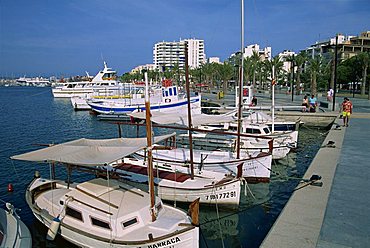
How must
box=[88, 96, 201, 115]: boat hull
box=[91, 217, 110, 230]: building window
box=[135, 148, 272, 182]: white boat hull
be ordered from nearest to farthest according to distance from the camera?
box=[91, 217, 110, 230]: building window, box=[135, 148, 272, 182]: white boat hull, box=[88, 96, 201, 115]: boat hull

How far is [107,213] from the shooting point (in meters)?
10.5

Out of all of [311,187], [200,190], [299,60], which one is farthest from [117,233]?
[299,60]

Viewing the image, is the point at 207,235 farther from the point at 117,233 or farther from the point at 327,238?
the point at 327,238

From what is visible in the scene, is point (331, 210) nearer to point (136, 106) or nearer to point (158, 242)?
point (158, 242)

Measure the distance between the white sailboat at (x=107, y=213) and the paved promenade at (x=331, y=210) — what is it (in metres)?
3.01

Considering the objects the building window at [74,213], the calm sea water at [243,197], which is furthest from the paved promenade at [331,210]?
the building window at [74,213]

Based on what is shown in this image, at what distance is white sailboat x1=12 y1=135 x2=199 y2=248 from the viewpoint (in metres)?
9.82

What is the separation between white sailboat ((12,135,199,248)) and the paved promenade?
301 cm

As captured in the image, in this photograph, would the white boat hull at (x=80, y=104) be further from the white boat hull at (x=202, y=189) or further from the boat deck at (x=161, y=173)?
the white boat hull at (x=202, y=189)

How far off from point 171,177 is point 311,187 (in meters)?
6.77

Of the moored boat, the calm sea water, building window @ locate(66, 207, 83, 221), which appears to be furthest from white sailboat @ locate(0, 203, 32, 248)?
the moored boat

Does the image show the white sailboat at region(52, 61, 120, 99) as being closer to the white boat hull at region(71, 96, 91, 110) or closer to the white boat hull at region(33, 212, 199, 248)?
the white boat hull at region(71, 96, 91, 110)

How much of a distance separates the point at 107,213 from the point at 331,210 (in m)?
7.52

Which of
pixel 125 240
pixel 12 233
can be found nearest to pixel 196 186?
pixel 125 240
